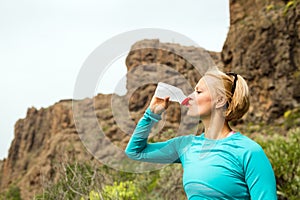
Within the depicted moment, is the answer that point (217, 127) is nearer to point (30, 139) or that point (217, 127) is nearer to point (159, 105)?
point (159, 105)

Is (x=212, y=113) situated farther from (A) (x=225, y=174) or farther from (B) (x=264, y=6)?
(B) (x=264, y=6)

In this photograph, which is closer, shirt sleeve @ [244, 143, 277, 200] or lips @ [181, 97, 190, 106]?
shirt sleeve @ [244, 143, 277, 200]

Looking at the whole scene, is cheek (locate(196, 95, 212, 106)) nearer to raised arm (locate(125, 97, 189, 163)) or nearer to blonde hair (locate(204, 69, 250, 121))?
blonde hair (locate(204, 69, 250, 121))

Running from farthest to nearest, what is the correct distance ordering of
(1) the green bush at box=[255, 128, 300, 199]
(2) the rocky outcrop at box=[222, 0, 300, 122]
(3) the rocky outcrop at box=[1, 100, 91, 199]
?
1. (3) the rocky outcrop at box=[1, 100, 91, 199]
2. (2) the rocky outcrop at box=[222, 0, 300, 122]
3. (1) the green bush at box=[255, 128, 300, 199]

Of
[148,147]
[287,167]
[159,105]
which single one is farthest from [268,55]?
[159,105]

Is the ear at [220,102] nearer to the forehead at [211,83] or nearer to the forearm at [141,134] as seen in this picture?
the forehead at [211,83]

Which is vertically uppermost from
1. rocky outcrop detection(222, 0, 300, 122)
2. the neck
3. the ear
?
rocky outcrop detection(222, 0, 300, 122)

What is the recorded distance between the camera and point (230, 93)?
207cm

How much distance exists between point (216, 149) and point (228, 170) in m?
0.10

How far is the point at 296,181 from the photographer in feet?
31.9

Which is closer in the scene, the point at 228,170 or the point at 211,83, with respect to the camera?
the point at 228,170

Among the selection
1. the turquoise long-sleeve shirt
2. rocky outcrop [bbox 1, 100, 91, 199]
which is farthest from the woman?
rocky outcrop [bbox 1, 100, 91, 199]

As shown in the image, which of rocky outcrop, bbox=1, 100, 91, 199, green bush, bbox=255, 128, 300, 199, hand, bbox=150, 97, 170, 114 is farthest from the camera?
rocky outcrop, bbox=1, 100, 91, 199

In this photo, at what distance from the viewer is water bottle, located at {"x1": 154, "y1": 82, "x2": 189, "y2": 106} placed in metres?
2.12
